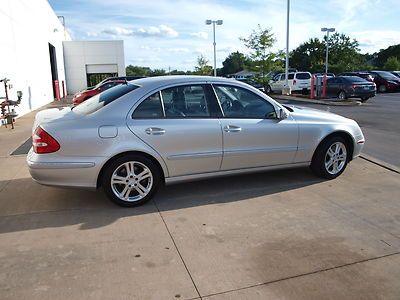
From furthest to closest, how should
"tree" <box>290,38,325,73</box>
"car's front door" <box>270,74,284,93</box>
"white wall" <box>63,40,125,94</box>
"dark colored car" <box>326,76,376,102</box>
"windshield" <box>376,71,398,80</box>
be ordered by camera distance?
"tree" <box>290,38,325,73</box>
"white wall" <box>63,40,125,94</box>
"windshield" <box>376,71,398,80</box>
"car's front door" <box>270,74,284,93</box>
"dark colored car" <box>326,76,376,102</box>

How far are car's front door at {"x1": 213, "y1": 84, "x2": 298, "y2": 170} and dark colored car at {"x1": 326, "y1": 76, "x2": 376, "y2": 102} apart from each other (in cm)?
1699

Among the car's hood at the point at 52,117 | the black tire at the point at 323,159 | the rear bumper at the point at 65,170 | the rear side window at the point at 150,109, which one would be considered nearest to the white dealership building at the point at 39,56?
the car's hood at the point at 52,117

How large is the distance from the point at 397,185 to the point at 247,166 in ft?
7.37

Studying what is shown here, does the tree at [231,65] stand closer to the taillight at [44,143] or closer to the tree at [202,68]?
the tree at [202,68]

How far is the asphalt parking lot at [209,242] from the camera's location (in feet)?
9.87

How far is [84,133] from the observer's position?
4332mm

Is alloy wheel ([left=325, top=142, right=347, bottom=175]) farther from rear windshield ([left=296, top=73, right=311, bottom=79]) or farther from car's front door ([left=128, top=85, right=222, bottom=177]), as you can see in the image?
rear windshield ([left=296, top=73, right=311, bottom=79])

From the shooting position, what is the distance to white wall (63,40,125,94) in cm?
3962

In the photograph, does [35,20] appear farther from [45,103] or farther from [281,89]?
[281,89]

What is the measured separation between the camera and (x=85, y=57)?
4000 cm

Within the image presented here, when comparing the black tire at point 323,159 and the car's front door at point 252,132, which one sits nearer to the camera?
the car's front door at point 252,132

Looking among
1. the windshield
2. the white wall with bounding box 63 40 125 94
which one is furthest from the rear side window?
the white wall with bounding box 63 40 125 94

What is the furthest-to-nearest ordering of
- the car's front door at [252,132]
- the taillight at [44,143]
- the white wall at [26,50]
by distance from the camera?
the white wall at [26,50]
the car's front door at [252,132]
the taillight at [44,143]

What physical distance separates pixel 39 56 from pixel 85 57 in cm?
1773
